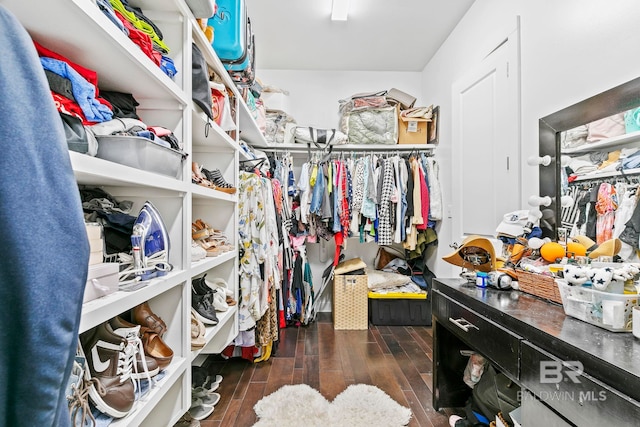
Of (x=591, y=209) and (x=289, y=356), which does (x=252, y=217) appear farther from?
(x=591, y=209)

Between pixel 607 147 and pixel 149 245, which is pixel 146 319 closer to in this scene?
pixel 149 245

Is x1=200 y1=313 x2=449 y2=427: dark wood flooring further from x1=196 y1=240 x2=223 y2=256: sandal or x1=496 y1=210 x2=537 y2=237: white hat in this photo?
x1=496 y1=210 x2=537 y2=237: white hat

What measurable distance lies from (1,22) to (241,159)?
1853 mm

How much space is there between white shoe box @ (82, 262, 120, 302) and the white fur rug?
1171 mm

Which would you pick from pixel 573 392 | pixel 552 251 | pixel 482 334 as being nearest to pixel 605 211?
pixel 552 251

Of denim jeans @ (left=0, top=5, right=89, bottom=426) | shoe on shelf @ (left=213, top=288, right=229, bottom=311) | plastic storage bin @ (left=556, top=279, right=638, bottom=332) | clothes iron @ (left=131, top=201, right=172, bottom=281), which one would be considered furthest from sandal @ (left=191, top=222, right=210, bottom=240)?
plastic storage bin @ (left=556, top=279, right=638, bottom=332)

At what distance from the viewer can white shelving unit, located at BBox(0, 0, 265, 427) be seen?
0.65 meters

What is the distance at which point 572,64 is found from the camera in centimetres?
136

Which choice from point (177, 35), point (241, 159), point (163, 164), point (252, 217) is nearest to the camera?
point (163, 164)

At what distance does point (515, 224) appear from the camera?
1560 millimetres

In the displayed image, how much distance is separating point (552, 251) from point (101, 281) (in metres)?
1.63

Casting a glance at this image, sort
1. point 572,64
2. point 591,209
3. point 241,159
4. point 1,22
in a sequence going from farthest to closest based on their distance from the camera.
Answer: point 241,159, point 572,64, point 591,209, point 1,22

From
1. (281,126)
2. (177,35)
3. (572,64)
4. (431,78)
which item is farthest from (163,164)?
(431,78)

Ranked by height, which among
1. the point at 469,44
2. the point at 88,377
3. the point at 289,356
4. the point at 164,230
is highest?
the point at 469,44
